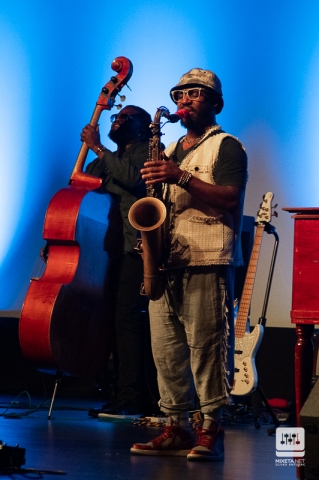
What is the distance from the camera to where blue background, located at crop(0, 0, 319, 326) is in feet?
16.5

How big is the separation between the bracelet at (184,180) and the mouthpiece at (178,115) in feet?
0.84

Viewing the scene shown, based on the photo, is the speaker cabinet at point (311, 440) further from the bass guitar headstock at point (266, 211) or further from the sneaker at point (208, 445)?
the bass guitar headstock at point (266, 211)

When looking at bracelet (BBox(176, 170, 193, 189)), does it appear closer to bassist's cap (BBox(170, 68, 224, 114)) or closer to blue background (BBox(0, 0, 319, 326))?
bassist's cap (BBox(170, 68, 224, 114))

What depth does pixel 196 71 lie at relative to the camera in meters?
3.13

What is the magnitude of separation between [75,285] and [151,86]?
6.11 feet

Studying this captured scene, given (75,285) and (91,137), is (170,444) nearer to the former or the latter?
(75,285)

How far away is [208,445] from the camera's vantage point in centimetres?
291

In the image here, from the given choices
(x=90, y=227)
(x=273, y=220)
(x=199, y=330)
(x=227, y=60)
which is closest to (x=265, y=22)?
(x=227, y=60)

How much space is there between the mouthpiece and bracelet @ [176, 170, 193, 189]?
26 cm

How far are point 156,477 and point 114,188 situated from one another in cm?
209

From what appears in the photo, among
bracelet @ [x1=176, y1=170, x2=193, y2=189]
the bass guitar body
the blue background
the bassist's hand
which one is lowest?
the bass guitar body

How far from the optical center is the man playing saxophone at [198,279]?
2.96 meters

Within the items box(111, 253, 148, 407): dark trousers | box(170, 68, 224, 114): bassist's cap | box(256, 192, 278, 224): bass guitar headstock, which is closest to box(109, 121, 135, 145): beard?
box(111, 253, 148, 407): dark trousers
